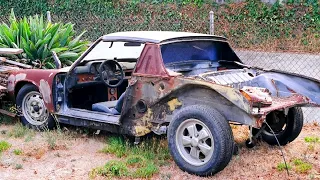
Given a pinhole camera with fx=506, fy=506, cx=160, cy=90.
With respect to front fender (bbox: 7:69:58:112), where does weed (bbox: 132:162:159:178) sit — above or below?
below

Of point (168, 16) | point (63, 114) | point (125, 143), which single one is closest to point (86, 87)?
point (63, 114)

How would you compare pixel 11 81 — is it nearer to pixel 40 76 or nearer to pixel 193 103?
pixel 40 76

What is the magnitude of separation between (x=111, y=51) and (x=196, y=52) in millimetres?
1460

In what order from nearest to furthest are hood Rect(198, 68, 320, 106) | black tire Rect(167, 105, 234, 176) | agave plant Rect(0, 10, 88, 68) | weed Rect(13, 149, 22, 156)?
black tire Rect(167, 105, 234, 176)
hood Rect(198, 68, 320, 106)
weed Rect(13, 149, 22, 156)
agave plant Rect(0, 10, 88, 68)

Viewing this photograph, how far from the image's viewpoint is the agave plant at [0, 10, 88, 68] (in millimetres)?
9070

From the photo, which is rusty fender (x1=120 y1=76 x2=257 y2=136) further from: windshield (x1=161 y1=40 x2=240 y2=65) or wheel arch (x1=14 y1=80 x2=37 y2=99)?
wheel arch (x1=14 y1=80 x2=37 y2=99)

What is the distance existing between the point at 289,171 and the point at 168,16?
11.4 metres

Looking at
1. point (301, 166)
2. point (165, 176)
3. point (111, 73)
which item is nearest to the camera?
point (165, 176)

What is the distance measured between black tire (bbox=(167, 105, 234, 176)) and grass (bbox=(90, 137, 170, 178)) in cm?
39

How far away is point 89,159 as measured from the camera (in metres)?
6.35

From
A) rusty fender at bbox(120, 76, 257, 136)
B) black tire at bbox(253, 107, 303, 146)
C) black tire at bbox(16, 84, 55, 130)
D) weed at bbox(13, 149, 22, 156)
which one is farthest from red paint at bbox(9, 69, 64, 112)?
black tire at bbox(253, 107, 303, 146)

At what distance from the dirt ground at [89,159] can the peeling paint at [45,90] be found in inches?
22.0

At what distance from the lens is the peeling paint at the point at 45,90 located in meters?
7.06

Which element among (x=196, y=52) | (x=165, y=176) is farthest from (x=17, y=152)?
(x=196, y=52)
